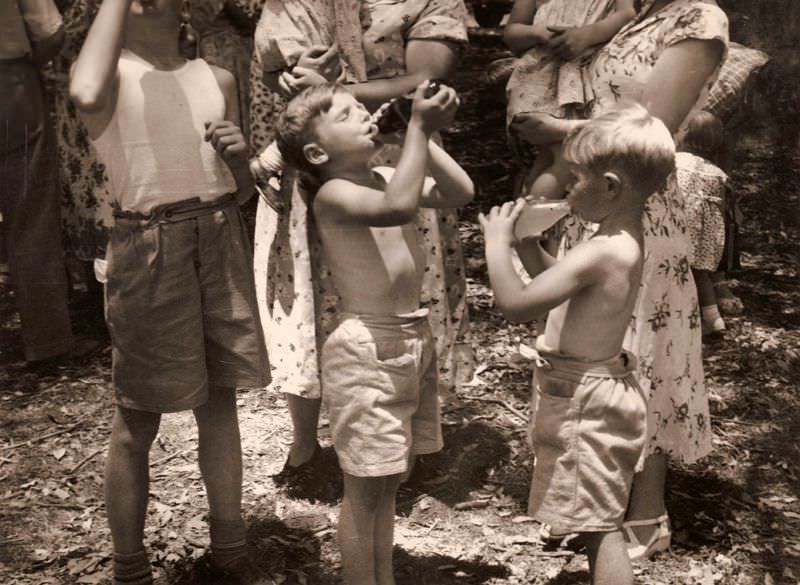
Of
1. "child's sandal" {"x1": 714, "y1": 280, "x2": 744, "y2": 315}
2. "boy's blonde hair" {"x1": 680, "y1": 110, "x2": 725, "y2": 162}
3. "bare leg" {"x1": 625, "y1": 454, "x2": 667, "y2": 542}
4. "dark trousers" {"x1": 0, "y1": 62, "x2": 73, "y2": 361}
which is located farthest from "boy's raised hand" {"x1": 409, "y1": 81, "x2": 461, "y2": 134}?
"child's sandal" {"x1": 714, "y1": 280, "x2": 744, "y2": 315}

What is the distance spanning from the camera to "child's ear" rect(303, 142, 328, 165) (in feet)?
7.04

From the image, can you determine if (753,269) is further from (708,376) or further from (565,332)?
(565,332)

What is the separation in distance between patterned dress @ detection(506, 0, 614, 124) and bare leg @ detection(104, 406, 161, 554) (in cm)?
132

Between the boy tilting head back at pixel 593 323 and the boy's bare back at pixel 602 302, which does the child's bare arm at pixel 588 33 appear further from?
the boy's bare back at pixel 602 302

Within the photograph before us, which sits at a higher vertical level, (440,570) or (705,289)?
(705,289)

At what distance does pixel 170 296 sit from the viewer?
7.43 ft

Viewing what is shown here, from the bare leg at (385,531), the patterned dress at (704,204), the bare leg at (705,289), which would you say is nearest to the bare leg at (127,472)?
the bare leg at (385,531)

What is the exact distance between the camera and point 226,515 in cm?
250

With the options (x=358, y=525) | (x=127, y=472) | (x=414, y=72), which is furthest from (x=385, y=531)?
(x=414, y=72)

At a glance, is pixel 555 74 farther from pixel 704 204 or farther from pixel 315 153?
pixel 704 204

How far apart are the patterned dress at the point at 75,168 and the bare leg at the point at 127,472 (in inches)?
30.0

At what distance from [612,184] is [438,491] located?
1.34 metres

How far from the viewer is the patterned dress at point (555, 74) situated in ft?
9.65

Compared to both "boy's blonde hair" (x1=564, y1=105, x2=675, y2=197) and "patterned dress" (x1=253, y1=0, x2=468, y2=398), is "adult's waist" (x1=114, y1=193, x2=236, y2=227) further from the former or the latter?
"boy's blonde hair" (x1=564, y1=105, x2=675, y2=197)
